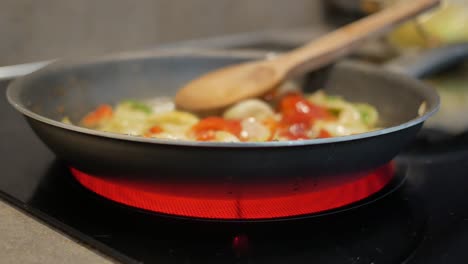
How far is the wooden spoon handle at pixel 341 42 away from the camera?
845mm

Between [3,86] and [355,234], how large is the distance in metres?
0.71

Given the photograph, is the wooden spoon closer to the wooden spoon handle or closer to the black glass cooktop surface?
the wooden spoon handle

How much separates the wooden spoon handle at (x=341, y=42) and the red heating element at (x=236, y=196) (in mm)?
273

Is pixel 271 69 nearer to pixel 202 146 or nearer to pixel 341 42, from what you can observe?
pixel 341 42

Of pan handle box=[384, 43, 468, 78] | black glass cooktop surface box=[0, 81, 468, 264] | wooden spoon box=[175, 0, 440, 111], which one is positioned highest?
pan handle box=[384, 43, 468, 78]

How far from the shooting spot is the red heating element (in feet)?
1.70

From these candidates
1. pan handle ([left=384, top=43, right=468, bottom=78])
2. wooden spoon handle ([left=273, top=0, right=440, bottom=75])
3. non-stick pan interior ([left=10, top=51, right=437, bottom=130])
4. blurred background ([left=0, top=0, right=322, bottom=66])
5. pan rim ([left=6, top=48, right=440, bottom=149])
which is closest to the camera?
pan rim ([left=6, top=48, right=440, bottom=149])

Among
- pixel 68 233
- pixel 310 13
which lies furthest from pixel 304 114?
pixel 310 13

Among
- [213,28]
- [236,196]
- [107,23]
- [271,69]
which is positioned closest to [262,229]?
[236,196]

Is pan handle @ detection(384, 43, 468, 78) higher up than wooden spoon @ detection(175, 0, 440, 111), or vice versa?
pan handle @ detection(384, 43, 468, 78)

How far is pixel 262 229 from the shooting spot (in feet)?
1.77

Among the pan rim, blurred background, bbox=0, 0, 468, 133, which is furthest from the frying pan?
blurred background, bbox=0, 0, 468, 133

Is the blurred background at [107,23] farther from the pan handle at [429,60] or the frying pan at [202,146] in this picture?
the pan handle at [429,60]

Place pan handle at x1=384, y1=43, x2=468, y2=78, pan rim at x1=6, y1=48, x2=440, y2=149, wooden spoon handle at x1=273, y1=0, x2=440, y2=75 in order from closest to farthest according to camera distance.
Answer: pan rim at x1=6, y1=48, x2=440, y2=149 < wooden spoon handle at x1=273, y1=0, x2=440, y2=75 < pan handle at x1=384, y1=43, x2=468, y2=78
